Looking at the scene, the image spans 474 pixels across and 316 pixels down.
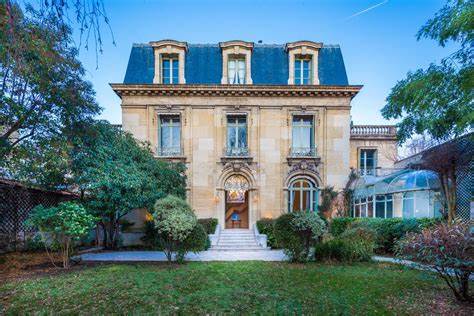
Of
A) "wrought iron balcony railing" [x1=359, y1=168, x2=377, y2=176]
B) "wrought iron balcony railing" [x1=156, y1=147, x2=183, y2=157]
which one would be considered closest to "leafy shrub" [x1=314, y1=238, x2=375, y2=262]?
"wrought iron balcony railing" [x1=359, y1=168, x2=377, y2=176]

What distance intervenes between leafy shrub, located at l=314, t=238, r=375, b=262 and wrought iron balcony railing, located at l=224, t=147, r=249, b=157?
810cm

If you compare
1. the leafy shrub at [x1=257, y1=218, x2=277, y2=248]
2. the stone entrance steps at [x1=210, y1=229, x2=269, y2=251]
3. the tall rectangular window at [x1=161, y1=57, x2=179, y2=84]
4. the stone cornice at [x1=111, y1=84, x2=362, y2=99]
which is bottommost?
the stone entrance steps at [x1=210, y1=229, x2=269, y2=251]

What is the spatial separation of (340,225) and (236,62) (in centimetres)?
1185

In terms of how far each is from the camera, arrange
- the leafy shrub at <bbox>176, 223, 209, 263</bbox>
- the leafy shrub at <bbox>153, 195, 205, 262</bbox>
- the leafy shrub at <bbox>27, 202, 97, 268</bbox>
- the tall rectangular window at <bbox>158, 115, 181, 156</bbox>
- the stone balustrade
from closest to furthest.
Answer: the leafy shrub at <bbox>27, 202, 97, 268</bbox>
the leafy shrub at <bbox>153, 195, 205, 262</bbox>
the leafy shrub at <bbox>176, 223, 209, 263</bbox>
the tall rectangular window at <bbox>158, 115, 181, 156</bbox>
the stone balustrade

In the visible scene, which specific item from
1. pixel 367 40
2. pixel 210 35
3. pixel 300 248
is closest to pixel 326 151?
pixel 367 40

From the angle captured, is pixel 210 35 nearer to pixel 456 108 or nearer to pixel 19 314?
pixel 456 108

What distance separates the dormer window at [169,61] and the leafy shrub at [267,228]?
32.7ft

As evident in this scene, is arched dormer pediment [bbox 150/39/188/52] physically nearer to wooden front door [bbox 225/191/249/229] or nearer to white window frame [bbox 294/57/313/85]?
white window frame [bbox 294/57/313/85]

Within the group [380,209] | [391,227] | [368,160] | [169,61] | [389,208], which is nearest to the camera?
[391,227]

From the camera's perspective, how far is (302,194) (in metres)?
16.7

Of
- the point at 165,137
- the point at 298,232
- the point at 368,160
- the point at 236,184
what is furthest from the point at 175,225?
the point at 368,160

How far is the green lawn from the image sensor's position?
16.6 ft

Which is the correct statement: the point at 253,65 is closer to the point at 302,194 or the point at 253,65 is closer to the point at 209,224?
the point at 302,194

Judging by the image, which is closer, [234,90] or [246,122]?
[234,90]
